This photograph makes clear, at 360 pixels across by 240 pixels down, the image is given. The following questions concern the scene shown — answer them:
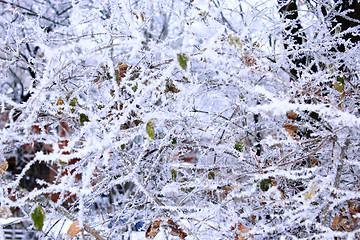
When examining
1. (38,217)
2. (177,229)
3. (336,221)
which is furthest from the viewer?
(177,229)

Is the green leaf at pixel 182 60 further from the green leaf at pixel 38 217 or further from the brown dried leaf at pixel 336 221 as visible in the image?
the brown dried leaf at pixel 336 221

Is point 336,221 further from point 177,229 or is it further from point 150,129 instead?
point 150,129

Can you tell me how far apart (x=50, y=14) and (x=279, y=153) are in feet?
25.1

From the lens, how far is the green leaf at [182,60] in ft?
4.16

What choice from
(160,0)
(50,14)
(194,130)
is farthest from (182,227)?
(50,14)

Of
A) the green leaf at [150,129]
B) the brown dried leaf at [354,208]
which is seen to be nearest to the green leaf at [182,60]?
the green leaf at [150,129]

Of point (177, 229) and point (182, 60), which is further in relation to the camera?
point (177, 229)

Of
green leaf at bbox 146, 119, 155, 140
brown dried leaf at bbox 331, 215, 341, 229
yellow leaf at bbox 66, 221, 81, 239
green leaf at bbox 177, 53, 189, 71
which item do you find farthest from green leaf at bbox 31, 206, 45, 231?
brown dried leaf at bbox 331, 215, 341, 229

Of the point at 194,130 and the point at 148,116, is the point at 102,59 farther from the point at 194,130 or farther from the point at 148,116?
the point at 194,130

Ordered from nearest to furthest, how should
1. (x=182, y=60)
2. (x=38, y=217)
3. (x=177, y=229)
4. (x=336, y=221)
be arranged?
1. (x=182, y=60)
2. (x=38, y=217)
3. (x=336, y=221)
4. (x=177, y=229)

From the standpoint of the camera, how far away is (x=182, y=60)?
1282 mm

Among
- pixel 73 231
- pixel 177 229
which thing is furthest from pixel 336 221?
pixel 73 231

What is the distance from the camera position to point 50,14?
7.68 m

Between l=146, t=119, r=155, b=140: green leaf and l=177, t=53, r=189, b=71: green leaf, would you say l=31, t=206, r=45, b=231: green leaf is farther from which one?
l=177, t=53, r=189, b=71: green leaf
